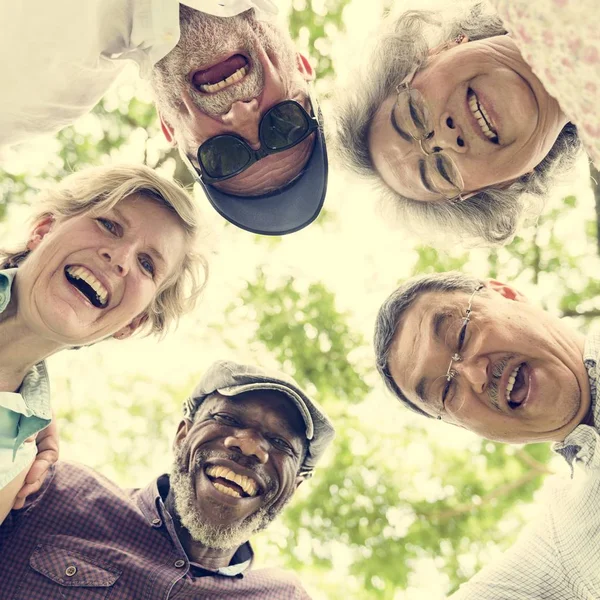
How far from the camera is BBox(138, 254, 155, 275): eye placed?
2.44 meters

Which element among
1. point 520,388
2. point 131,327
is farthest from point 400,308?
point 131,327

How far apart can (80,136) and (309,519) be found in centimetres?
352

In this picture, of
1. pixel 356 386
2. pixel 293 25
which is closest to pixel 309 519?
pixel 356 386

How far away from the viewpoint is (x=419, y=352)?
2533mm

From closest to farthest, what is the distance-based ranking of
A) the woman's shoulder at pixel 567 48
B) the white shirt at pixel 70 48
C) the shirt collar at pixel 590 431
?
the woman's shoulder at pixel 567 48 → the white shirt at pixel 70 48 → the shirt collar at pixel 590 431

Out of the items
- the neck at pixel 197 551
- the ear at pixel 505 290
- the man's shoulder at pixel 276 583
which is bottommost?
the man's shoulder at pixel 276 583

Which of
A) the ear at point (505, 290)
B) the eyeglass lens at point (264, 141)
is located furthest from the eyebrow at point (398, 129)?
the ear at point (505, 290)

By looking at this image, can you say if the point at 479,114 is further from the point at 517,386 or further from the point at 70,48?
the point at 70,48

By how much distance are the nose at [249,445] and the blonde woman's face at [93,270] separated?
0.66m

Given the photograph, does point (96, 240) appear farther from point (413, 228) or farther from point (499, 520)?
point (499, 520)

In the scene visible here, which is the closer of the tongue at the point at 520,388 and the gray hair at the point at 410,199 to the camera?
the tongue at the point at 520,388

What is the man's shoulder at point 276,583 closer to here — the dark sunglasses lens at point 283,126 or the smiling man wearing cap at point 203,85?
the smiling man wearing cap at point 203,85

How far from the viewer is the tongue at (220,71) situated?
232 centimetres

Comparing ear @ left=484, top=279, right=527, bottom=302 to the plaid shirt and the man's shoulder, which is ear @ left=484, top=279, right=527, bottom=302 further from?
the man's shoulder
